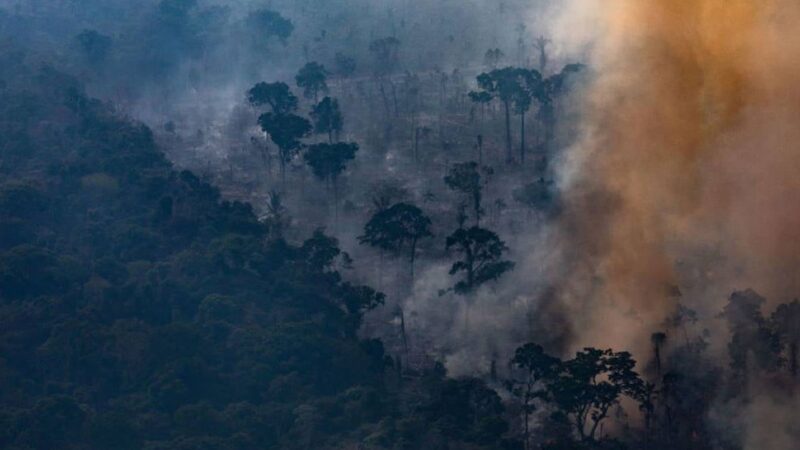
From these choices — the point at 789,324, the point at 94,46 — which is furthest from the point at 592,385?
the point at 94,46

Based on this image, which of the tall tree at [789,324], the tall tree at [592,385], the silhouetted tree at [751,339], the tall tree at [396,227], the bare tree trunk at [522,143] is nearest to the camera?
the tall tree at [592,385]

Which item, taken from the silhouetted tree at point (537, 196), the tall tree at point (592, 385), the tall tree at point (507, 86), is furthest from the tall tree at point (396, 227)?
the tall tree at point (592, 385)

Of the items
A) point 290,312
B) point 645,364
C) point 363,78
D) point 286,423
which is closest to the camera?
point 286,423

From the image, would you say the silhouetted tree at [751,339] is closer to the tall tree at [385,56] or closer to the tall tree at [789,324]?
the tall tree at [789,324]

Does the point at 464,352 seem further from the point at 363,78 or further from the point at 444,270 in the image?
the point at 363,78

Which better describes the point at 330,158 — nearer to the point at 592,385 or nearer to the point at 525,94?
the point at 525,94

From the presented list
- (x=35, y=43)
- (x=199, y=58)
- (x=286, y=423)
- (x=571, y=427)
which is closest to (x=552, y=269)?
(x=571, y=427)
